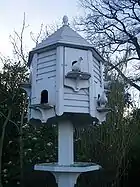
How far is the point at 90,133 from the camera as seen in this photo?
18.6 feet

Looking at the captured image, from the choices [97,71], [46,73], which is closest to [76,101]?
[46,73]

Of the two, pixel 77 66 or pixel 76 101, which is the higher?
pixel 77 66

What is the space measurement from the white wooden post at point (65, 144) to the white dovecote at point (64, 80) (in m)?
0.18

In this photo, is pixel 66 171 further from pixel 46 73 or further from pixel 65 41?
pixel 65 41

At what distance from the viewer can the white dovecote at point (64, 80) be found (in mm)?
2484

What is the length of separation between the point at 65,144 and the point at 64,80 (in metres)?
0.59

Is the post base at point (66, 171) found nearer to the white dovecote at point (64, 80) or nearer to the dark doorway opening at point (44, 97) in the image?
the white dovecote at point (64, 80)

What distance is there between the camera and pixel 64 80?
250 cm

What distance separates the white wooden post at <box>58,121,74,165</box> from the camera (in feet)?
8.68

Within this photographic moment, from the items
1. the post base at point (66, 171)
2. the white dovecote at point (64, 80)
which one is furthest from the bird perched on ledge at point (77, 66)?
the post base at point (66, 171)

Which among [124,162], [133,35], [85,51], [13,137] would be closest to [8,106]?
[13,137]

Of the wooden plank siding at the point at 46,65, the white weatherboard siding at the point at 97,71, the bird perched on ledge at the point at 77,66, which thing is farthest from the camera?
the white weatherboard siding at the point at 97,71

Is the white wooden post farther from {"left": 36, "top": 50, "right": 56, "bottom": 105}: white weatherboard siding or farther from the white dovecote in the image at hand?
{"left": 36, "top": 50, "right": 56, "bottom": 105}: white weatherboard siding

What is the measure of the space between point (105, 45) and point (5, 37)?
3.73 metres
